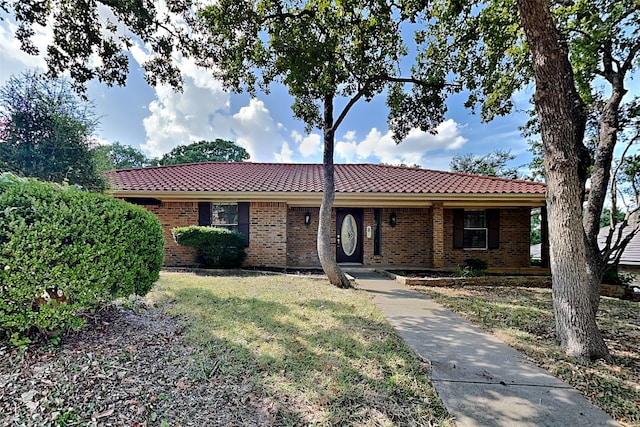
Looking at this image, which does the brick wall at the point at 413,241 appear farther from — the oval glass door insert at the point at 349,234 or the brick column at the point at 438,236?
the oval glass door insert at the point at 349,234

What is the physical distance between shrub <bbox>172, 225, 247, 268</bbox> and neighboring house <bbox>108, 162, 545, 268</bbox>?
636 mm

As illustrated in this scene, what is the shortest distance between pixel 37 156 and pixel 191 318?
4302 mm

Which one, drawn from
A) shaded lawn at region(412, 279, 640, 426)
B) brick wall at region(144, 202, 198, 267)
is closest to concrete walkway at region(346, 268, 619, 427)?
Result: shaded lawn at region(412, 279, 640, 426)

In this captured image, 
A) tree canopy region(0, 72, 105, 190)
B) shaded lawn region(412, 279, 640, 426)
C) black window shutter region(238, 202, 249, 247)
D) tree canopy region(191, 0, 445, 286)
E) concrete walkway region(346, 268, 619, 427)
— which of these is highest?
tree canopy region(191, 0, 445, 286)

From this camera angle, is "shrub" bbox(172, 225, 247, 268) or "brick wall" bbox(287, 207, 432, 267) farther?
"brick wall" bbox(287, 207, 432, 267)

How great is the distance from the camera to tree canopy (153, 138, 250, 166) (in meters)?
27.7

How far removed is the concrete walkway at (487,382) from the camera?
2221mm

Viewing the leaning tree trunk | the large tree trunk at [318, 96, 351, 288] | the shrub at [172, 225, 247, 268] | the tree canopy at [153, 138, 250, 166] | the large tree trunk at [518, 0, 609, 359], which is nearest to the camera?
the large tree trunk at [518, 0, 609, 359]

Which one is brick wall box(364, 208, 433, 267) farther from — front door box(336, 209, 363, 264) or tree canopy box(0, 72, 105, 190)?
tree canopy box(0, 72, 105, 190)

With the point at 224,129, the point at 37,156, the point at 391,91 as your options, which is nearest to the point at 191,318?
the point at 37,156

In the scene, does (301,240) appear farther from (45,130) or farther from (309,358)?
(309,358)

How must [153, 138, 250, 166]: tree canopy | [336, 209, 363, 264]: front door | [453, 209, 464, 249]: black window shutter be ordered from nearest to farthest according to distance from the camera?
[453, 209, 464, 249]: black window shutter < [336, 209, 363, 264]: front door < [153, 138, 250, 166]: tree canopy

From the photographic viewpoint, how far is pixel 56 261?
9.00 ft

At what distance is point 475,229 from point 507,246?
1323mm
